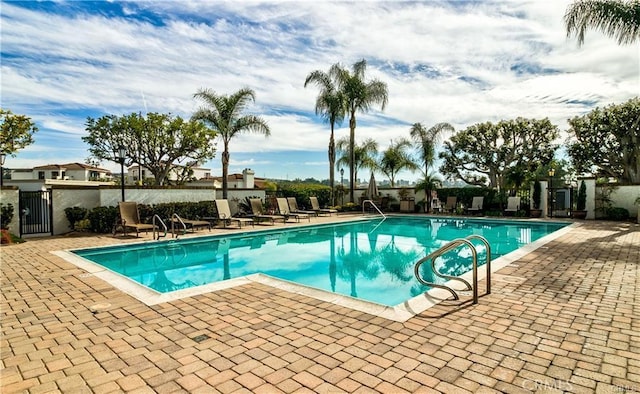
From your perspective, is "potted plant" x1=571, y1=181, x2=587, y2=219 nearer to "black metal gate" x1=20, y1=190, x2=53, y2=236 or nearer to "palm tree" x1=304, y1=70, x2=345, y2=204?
"palm tree" x1=304, y1=70, x2=345, y2=204

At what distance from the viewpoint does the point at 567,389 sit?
2.44 meters

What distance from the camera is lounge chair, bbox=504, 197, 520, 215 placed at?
1748 cm

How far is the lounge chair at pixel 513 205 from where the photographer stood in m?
17.5

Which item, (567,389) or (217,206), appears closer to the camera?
(567,389)

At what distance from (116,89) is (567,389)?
54.8ft

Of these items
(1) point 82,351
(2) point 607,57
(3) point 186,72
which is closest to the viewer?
(1) point 82,351

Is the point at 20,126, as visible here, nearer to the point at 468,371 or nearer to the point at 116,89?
the point at 116,89

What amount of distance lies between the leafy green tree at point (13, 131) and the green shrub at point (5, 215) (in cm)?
1163

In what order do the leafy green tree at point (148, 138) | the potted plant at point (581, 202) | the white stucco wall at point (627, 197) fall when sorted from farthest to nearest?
1. the leafy green tree at point (148, 138)
2. the potted plant at point (581, 202)
3. the white stucco wall at point (627, 197)

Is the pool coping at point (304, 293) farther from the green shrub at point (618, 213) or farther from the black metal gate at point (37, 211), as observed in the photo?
the green shrub at point (618, 213)

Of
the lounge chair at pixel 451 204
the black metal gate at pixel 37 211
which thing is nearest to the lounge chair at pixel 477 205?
the lounge chair at pixel 451 204

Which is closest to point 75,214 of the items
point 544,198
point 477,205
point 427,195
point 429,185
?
point 429,185

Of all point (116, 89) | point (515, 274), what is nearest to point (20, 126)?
point (116, 89)

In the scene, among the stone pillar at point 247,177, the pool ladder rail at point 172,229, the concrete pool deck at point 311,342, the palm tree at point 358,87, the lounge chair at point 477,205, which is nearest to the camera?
the concrete pool deck at point 311,342
